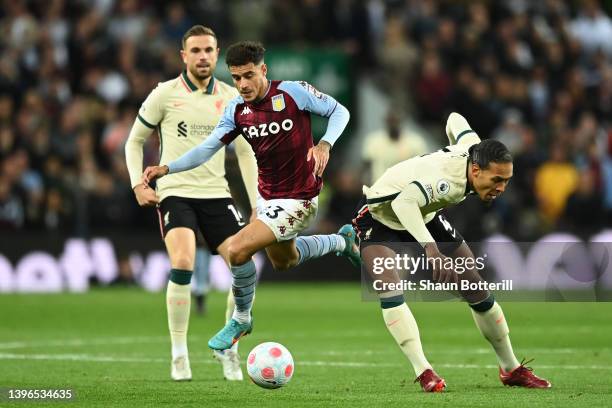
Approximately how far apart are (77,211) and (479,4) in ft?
28.4

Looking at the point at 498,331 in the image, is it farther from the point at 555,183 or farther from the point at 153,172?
the point at 555,183

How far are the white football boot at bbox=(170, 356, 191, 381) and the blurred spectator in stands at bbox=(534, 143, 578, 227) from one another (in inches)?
492

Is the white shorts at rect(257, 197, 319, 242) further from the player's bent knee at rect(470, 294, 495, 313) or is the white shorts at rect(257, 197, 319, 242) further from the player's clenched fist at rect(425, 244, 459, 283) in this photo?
the player's bent knee at rect(470, 294, 495, 313)

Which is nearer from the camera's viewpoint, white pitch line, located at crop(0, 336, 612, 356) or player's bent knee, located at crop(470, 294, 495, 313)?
player's bent knee, located at crop(470, 294, 495, 313)

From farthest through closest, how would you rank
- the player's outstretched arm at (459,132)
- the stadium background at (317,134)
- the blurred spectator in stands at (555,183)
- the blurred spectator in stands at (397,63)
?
the blurred spectator in stands at (397,63)
the blurred spectator in stands at (555,183)
the stadium background at (317,134)
the player's outstretched arm at (459,132)

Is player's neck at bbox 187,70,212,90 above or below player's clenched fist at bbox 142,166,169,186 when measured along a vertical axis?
above

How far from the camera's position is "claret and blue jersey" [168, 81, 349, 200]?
9.33 meters

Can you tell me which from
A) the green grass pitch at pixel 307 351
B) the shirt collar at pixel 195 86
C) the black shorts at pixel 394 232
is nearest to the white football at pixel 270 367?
the green grass pitch at pixel 307 351

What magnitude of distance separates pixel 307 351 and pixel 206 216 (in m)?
2.27

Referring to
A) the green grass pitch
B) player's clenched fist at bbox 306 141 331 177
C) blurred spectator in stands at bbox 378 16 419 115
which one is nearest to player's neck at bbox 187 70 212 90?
player's clenched fist at bbox 306 141 331 177

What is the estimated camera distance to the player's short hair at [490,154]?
8.61 metres

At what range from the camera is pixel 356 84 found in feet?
75.7

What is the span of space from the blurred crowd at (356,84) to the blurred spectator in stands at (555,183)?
2 cm

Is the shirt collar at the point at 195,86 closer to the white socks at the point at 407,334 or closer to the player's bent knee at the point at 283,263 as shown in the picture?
the player's bent knee at the point at 283,263
